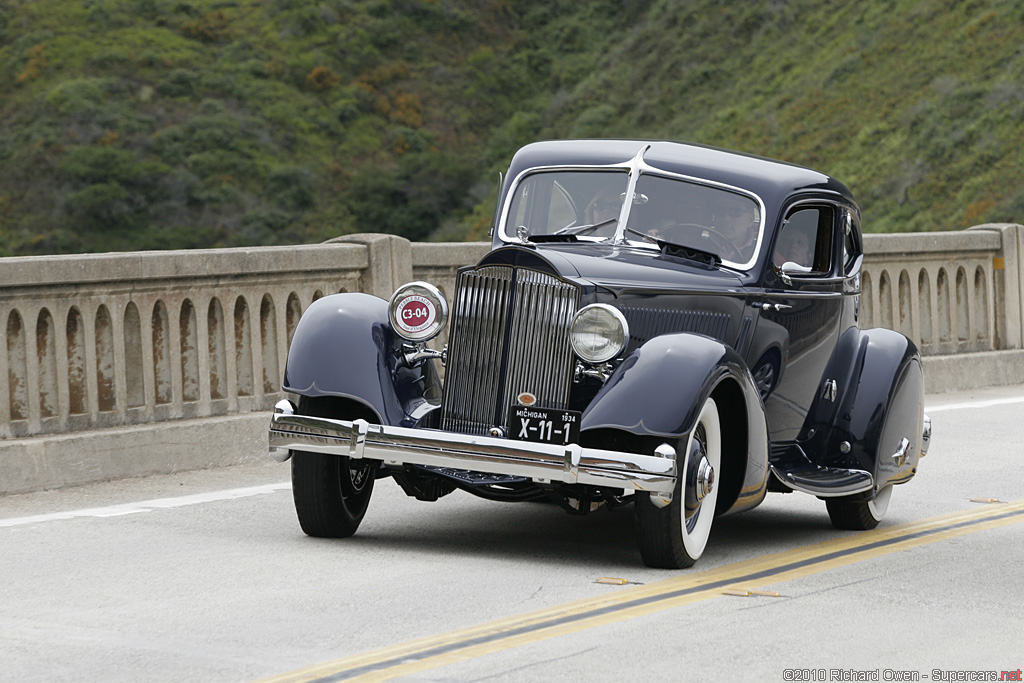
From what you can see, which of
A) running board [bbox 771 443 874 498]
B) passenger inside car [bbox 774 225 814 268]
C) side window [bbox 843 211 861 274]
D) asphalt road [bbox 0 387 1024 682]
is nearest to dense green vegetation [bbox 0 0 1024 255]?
side window [bbox 843 211 861 274]

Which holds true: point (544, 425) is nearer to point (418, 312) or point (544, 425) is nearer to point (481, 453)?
point (481, 453)

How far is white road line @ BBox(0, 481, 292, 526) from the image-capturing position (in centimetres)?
801

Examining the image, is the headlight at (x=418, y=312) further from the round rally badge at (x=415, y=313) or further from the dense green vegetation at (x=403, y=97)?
the dense green vegetation at (x=403, y=97)

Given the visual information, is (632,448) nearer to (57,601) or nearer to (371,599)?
(371,599)

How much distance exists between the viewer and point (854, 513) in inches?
316

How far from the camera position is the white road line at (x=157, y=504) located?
26.3 feet

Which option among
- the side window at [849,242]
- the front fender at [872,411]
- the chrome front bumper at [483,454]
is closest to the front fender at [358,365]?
the chrome front bumper at [483,454]

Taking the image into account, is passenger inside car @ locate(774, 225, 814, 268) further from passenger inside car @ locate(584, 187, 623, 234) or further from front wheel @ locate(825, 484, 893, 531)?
front wheel @ locate(825, 484, 893, 531)

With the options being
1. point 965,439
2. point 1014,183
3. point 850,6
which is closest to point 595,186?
Result: point 965,439

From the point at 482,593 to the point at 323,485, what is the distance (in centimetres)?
139

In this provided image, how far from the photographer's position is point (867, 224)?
151 ft

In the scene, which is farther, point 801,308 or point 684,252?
point 801,308

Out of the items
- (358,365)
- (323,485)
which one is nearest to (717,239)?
(358,365)

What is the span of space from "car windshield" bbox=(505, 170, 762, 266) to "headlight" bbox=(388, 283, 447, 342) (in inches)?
31.1
